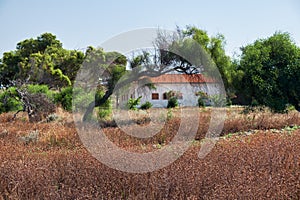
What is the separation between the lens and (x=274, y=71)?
10414 millimetres

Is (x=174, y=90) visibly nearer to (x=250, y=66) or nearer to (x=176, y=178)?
(x=250, y=66)

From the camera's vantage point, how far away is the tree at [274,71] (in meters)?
10.3

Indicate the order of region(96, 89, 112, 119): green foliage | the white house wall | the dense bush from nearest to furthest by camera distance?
region(96, 89, 112, 119): green foliage < the white house wall < the dense bush

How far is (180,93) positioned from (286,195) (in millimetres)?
19216

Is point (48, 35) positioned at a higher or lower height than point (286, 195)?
higher

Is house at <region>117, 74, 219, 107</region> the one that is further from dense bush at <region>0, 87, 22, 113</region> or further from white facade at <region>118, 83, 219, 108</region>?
dense bush at <region>0, 87, 22, 113</region>

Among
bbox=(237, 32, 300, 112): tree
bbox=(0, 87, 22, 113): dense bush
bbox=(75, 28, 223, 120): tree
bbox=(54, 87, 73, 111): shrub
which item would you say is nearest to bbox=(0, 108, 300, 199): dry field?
bbox=(75, 28, 223, 120): tree

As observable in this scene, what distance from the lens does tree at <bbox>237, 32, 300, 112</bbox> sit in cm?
1033

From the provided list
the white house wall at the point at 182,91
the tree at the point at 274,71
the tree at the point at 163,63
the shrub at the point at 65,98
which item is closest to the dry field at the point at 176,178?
the tree at the point at 163,63

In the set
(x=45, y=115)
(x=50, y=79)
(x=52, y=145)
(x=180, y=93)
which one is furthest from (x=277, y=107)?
→ (x=50, y=79)

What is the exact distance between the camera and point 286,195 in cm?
264

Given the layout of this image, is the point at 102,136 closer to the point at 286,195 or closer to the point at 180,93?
the point at 286,195

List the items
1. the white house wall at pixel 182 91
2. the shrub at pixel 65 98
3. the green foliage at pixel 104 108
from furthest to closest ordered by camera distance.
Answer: the shrub at pixel 65 98
the white house wall at pixel 182 91
the green foliage at pixel 104 108

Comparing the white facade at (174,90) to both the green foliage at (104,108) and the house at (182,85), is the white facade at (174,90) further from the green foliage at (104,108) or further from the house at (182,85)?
the green foliage at (104,108)
